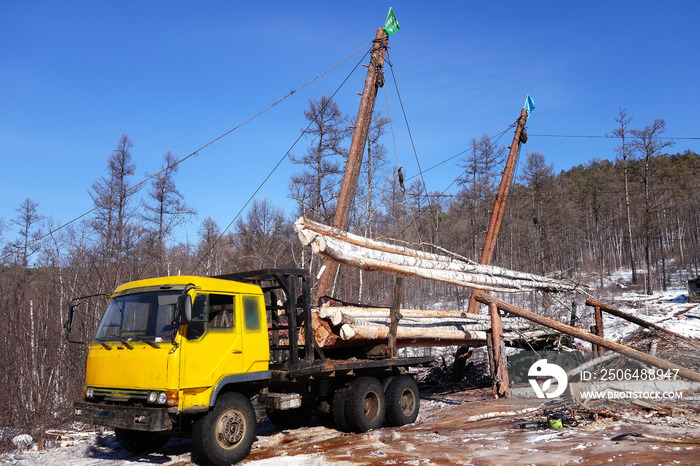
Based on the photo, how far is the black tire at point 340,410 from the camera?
9.12 meters

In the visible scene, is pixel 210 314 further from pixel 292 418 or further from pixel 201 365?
pixel 292 418

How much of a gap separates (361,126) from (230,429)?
6762mm

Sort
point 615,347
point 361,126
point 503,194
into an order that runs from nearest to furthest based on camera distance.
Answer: point 615,347 → point 361,126 → point 503,194

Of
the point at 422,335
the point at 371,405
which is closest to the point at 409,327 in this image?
the point at 422,335

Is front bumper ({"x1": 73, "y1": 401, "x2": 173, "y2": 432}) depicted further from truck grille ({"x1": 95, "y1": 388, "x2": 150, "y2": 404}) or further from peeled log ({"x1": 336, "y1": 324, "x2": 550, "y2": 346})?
peeled log ({"x1": 336, "y1": 324, "x2": 550, "y2": 346})

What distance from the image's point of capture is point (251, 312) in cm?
789

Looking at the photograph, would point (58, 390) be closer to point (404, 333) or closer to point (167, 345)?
point (167, 345)

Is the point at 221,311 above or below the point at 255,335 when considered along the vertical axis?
above

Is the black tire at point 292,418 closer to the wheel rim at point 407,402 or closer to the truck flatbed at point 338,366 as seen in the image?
the truck flatbed at point 338,366

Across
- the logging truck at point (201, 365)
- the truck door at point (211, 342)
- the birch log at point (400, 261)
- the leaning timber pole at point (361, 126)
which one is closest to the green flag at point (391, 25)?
the leaning timber pole at point (361, 126)

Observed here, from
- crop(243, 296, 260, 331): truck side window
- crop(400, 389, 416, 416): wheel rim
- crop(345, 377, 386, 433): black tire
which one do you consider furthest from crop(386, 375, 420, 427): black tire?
crop(243, 296, 260, 331): truck side window

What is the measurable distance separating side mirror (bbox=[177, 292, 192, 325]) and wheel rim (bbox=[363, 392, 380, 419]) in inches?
176

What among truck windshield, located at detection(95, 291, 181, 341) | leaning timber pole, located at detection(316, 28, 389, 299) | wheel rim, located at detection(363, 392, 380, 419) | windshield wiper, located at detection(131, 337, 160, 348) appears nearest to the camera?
windshield wiper, located at detection(131, 337, 160, 348)

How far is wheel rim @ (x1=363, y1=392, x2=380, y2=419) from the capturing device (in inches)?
377
